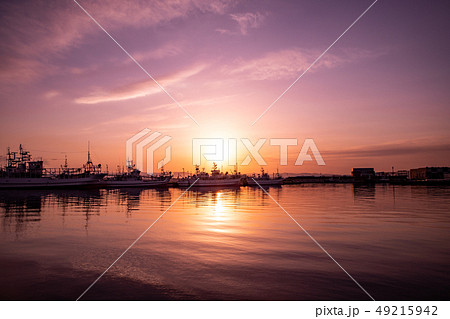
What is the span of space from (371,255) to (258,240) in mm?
5069

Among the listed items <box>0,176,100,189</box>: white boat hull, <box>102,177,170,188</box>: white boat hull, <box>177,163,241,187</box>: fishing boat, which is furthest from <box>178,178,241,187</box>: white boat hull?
<box>0,176,100,189</box>: white boat hull

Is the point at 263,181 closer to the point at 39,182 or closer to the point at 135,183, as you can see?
the point at 135,183

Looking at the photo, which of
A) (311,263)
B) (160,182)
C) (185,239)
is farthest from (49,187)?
(311,263)

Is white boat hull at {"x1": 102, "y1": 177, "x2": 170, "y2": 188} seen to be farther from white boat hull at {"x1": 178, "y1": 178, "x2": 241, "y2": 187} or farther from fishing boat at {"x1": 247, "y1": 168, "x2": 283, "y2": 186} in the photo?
fishing boat at {"x1": 247, "y1": 168, "x2": 283, "y2": 186}

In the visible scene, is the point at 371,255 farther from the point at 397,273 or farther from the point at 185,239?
the point at 185,239

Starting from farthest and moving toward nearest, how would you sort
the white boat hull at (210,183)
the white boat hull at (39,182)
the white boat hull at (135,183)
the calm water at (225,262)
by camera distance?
the white boat hull at (210,183), the white boat hull at (135,183), the white boat hull at (39,182), the calm water at (225,262)

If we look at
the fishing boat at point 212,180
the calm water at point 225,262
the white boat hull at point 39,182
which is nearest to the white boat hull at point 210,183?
the fishing boat at point 212,180

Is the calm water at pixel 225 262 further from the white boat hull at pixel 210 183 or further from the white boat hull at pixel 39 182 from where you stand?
the white boat hull at pixel 210 183

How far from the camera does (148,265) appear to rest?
10391mm

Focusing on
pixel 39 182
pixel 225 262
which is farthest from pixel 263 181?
pixel 225 262

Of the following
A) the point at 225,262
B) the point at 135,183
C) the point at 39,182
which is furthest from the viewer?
the point at 135,183

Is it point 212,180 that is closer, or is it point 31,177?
point 31,177
